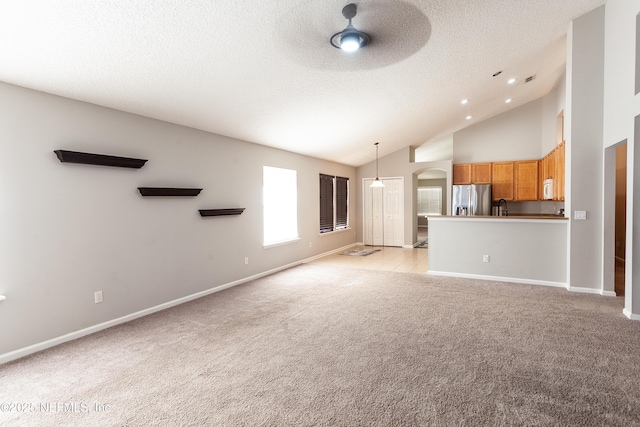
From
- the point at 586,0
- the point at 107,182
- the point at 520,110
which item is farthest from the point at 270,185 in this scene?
the point at 520,110

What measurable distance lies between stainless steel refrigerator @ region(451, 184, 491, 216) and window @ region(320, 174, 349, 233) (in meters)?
2.82

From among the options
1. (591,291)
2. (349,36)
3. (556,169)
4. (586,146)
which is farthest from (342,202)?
(349,36)

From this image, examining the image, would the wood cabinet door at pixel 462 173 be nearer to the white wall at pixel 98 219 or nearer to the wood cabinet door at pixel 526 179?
the wood cabinet door at pixel 526 179

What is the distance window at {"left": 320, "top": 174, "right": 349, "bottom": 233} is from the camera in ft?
25.4

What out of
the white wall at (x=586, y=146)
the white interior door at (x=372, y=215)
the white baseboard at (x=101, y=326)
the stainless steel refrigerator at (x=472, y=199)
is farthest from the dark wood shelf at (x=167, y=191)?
the stainless steel refrigerator at (x=472, y=199)

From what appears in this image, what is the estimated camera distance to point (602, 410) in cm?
195

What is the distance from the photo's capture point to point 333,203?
823 cm

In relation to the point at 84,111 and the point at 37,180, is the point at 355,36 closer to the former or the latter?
the point at 84,111

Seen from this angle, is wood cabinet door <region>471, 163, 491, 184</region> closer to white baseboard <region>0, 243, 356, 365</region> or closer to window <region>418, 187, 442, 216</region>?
window <region>418, 187, 442, 216</region>

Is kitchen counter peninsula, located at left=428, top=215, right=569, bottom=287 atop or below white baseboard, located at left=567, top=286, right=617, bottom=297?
atop

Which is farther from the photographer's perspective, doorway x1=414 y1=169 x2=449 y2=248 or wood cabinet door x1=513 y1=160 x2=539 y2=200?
doorway x1=414 y1=169 x2=449 y2=248

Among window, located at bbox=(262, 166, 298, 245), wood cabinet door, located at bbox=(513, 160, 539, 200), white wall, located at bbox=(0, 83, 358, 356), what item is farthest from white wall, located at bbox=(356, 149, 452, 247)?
white wall, located at bbox=(0, 83, 358, 356)

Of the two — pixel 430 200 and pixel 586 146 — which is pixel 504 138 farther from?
pixel 430 200

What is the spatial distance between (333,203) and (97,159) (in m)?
5.67
